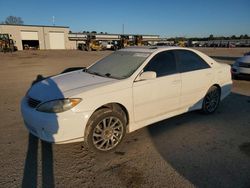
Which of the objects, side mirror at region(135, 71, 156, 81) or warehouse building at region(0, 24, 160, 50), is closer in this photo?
side mirror at region(135, 71, 156, 81)

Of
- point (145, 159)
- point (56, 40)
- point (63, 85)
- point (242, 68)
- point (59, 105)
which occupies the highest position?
point (56, 40)

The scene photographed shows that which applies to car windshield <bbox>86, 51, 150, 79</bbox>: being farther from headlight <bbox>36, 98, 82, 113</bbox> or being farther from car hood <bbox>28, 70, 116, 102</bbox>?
headlight <bbox>36, 98, 82, 113</bbox>

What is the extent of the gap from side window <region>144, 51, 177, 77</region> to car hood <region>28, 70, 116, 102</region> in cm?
83

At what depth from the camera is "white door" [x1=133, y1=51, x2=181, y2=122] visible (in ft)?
12.5

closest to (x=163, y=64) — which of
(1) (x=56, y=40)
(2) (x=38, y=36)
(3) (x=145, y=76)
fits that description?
(3) (x=145, y=76)

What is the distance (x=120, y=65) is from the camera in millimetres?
4285

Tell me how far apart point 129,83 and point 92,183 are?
1.60 m

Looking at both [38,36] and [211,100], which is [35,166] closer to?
[211,100]

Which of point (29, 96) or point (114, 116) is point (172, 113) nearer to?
point (114, 116)

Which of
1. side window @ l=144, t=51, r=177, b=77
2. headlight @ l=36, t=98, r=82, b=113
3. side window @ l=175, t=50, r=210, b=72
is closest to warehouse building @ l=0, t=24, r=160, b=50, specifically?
side window @ l=175, t=50, r=210, b=72

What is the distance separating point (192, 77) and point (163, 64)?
30.2 inches

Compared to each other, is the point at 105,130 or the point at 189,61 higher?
the point at 189,61

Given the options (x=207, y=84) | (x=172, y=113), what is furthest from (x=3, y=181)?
(x=207, y=84)

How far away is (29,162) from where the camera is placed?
3.25 metres
